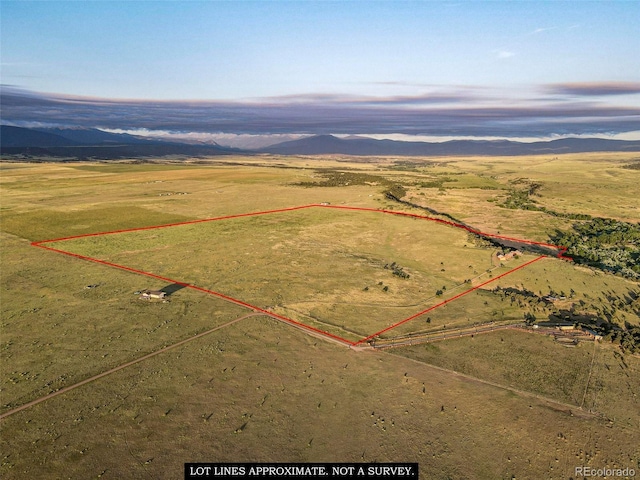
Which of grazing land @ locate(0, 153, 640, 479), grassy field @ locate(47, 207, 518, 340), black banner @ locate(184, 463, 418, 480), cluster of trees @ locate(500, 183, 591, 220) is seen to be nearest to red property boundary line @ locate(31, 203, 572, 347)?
grassy field @ locate(47, 207, 518, 340)

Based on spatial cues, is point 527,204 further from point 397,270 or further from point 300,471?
point 300,471

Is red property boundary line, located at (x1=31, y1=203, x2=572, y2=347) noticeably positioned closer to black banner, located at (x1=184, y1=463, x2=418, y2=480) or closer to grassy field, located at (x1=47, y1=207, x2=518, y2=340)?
grassy field, located at (x1=47, y1=207, x2=518, y2=340)

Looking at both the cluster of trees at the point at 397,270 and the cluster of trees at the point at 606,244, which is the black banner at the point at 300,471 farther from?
the cluster of trees at the point at 606,244

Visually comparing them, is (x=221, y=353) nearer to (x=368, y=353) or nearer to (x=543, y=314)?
(x=368, y=353)

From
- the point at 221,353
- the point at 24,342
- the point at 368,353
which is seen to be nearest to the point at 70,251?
the point at 24,342

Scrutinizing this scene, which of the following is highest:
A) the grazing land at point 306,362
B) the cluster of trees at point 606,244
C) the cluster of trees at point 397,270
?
the cluster of trees at point 606,244

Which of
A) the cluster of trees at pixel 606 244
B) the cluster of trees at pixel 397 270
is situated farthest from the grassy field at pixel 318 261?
the cluster of trees at pixel 606 244
